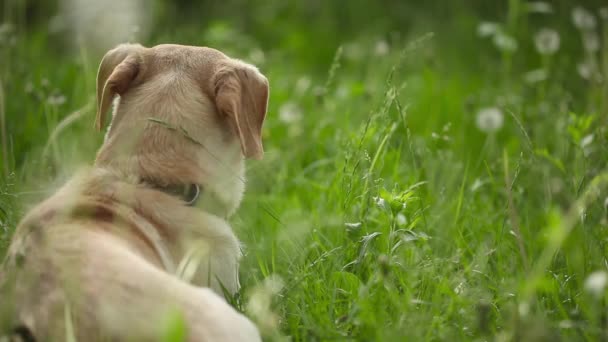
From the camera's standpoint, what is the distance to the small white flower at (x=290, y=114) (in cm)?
482

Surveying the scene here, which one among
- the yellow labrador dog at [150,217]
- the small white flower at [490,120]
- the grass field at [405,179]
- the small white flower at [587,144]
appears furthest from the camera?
the small white flower at [490,120]

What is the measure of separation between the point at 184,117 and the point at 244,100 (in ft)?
0.83

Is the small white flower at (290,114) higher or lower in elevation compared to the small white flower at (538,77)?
lower

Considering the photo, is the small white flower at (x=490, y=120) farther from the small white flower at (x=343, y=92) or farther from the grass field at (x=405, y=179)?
the small white flower at (x=343, y=92)

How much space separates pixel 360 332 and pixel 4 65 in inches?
121

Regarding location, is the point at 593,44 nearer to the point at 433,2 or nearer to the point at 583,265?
the point at 583,265

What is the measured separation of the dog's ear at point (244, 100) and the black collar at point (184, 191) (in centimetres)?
24

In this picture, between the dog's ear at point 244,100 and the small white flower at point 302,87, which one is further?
the small white flower at point 302,87

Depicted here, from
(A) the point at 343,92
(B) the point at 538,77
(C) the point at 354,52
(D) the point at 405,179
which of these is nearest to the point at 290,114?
(A) the point at 343,92

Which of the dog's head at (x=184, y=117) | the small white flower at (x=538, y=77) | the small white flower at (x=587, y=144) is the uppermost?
the dog's head at (x=184, y=117)

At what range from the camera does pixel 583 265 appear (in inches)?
119

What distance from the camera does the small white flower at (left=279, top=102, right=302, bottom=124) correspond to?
15.8 feet

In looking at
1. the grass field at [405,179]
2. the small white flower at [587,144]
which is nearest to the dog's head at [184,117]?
the grass field at [405,179]

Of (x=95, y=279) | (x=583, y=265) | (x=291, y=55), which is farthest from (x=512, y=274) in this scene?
(x=291, y=55)
